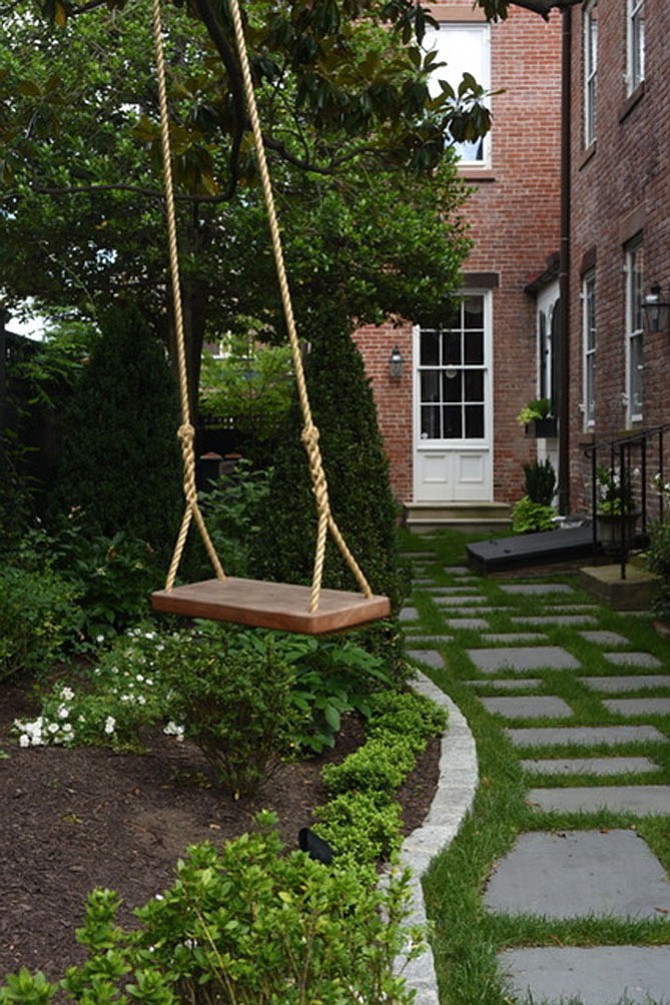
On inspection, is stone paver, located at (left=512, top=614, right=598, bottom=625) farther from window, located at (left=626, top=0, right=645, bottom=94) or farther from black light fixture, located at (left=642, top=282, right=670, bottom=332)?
Result: window, located at (left=626, top=0, right=645, bottom=94)

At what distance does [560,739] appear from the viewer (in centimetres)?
552

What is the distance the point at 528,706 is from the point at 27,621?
2.56 meters

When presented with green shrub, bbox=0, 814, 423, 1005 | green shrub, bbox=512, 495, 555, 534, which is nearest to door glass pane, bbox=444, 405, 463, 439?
green shrub, bbox=512, 495, 555, 534

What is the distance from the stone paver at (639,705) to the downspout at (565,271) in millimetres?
8286

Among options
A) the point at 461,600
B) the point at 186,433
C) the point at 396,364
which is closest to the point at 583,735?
the point at 186,433

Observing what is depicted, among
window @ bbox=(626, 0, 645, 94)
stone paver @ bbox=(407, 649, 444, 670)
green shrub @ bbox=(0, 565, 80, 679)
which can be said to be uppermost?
window @ bbox=(626, 0, 645, 94)

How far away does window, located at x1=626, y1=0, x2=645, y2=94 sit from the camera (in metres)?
11.7

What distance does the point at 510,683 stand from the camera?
22.2 feet

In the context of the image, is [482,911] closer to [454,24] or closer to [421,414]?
[421,414]

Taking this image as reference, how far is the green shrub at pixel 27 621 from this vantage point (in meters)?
5.17

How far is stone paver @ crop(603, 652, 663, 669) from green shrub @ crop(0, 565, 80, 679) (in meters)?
3.44

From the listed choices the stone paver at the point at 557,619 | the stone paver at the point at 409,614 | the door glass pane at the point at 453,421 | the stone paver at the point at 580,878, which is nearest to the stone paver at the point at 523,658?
the stone paver at the point at 557,619

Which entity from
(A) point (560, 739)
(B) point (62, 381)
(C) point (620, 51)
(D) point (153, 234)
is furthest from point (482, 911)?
(C) point (620, 51)

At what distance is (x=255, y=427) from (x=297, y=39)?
1096cm
